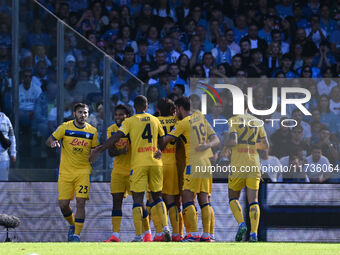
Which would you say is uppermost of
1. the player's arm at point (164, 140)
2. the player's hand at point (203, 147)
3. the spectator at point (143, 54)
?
the spectator at point (143, 54)

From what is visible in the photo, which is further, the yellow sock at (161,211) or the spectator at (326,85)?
the spectator at (326,85)

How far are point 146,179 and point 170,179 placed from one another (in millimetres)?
566

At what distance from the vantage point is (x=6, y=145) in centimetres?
971

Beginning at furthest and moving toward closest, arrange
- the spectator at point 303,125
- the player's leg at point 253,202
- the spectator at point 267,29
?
the spectator at point 267,29 < the spectator at point 303,125 < the player's leg at point 253,202

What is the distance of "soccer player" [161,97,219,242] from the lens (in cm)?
881

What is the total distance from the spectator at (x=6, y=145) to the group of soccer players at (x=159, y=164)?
0.73 m

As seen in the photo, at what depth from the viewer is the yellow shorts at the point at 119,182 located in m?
9.21

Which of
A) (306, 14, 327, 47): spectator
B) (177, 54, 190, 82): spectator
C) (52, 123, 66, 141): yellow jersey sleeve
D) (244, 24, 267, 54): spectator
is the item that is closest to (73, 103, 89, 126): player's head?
(52, 123, 66, 141): yellow jersey sleeve

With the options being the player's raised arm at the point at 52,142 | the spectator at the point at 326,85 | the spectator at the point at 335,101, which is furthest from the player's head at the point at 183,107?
the spectator at the point at 326,85

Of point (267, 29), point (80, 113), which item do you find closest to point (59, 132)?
point (80, 113)

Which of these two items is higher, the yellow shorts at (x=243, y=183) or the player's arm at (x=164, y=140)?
the player's arm at (x=164, y=140)

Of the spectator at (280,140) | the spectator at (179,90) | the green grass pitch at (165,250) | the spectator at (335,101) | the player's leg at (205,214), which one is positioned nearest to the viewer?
the green grass pitch at (165,250)

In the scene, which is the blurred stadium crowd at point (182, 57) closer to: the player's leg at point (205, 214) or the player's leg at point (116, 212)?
the player's leg at point (116, 212)

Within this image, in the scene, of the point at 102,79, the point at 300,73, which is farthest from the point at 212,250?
the point at 300,73
